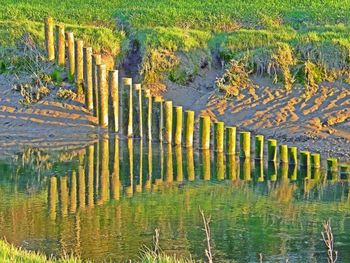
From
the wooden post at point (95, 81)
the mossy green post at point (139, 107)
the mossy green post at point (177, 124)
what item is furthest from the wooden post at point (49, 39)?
the mossy green post at point (177, 124)

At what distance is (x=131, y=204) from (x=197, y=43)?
10811 millimetres

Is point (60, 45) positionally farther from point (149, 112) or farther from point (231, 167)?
point (231, 167)

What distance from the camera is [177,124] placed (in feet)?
85.3

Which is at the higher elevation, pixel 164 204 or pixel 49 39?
pixel 49 39

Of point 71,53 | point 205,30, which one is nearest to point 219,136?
point 71,53

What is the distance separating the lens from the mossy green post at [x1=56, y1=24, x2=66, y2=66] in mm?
28938

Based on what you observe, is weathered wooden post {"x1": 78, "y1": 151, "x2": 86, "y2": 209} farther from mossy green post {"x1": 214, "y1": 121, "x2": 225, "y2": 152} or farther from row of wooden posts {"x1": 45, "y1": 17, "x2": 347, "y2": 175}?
mossy green post {"x1": 214, "y1": 121, "x2": 225, "y2": 152}

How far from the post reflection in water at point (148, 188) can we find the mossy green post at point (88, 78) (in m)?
1.86

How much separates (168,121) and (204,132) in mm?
1101

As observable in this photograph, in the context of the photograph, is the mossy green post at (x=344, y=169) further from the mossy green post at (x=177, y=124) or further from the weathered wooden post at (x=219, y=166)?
the mossy green post at (x=177, y=124)

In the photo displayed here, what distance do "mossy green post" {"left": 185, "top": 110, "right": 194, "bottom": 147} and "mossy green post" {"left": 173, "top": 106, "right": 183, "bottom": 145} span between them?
0.57 feet

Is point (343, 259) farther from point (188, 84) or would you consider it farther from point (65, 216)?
point (188, 84)

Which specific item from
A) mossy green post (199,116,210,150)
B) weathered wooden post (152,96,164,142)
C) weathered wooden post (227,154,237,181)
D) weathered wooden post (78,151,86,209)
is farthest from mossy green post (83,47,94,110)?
weathered wooden post (227,154,237,181)

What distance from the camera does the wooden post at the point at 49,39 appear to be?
29.0 meters
